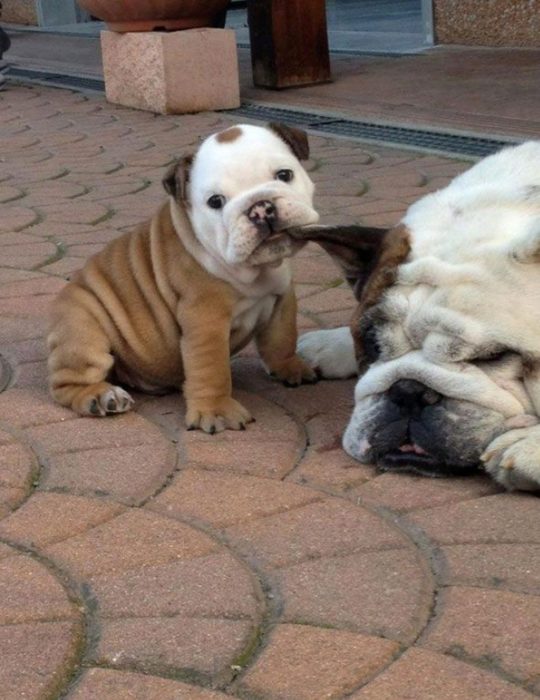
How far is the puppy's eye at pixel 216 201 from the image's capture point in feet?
12.0

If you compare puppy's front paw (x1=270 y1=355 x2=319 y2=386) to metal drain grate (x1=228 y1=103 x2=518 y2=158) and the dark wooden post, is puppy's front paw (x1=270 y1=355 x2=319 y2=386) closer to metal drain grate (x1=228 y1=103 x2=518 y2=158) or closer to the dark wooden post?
metal drain grate (x1=228 y1=103 x2=518 y2=158)

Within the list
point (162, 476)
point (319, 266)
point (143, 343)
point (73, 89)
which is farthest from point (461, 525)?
point (73, 89)

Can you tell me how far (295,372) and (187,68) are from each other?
543cm

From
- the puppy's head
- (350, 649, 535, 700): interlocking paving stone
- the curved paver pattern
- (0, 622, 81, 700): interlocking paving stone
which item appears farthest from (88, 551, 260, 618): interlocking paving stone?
the puppy's head

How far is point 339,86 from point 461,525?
6989mm

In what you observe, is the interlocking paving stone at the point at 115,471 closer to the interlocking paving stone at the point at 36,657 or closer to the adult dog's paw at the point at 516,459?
the interlocking paving stone at the point at 36,657

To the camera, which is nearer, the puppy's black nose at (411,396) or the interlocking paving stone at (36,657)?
the interlocking paving stone at (36,657)

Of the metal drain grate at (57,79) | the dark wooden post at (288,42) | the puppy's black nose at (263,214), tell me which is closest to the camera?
the puppy's black nose at (263,214)

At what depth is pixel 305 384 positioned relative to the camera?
13.5 feet

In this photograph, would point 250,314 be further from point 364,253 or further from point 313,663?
point 313,663

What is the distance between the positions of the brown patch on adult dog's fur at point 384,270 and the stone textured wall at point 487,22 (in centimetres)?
703

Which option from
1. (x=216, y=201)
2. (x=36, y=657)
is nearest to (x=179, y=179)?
(x=216, y=201)

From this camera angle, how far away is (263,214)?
355 cm

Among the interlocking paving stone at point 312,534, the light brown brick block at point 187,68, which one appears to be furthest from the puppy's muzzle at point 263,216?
the light brown brick block at point 187,68
